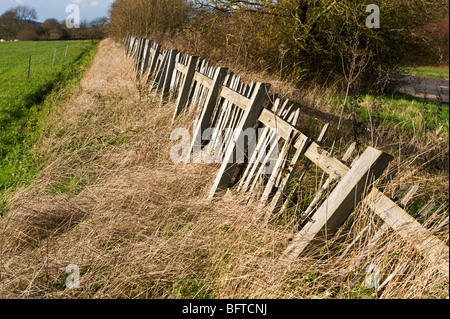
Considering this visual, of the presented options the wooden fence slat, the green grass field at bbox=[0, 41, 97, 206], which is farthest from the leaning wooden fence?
the green grass field at bbox=[0, 41, 97, 206]

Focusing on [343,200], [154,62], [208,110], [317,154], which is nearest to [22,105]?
[154,62]

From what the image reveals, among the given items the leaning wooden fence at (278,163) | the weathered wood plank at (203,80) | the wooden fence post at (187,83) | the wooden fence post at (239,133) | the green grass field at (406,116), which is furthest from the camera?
the wooden fence post at (187,83)

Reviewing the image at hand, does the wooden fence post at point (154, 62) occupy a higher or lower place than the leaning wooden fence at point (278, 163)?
higher

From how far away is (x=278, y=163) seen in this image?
329 centimetres

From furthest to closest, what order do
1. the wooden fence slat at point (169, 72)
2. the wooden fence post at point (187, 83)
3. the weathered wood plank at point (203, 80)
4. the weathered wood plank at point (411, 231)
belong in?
the wooden fence slat at point (169, 72) < the wooden fence post at point (187, 83) < the weathered wood plank at point (203, 80) < the weathered wood plank at point (411, 231)

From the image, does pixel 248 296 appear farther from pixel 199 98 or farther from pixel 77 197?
pixel 199 98

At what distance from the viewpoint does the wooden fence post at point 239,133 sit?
12.6ft

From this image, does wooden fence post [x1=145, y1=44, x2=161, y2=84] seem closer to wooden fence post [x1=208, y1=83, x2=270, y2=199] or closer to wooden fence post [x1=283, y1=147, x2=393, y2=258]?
wooden fence post [x1=208, y1=83, x2=270, y2=199]

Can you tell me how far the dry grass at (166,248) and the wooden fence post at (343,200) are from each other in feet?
0.24

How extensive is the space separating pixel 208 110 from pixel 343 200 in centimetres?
273

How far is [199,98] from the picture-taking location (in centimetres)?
574

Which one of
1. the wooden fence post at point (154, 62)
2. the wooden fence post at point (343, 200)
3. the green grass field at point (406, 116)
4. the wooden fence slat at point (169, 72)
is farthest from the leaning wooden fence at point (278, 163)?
the wooden fence post at point (154, 62)

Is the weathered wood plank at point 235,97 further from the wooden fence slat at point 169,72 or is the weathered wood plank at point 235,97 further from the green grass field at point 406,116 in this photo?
the wooden fence slat at point 169,72

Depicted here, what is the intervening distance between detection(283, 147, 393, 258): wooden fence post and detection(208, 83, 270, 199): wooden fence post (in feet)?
4.10
